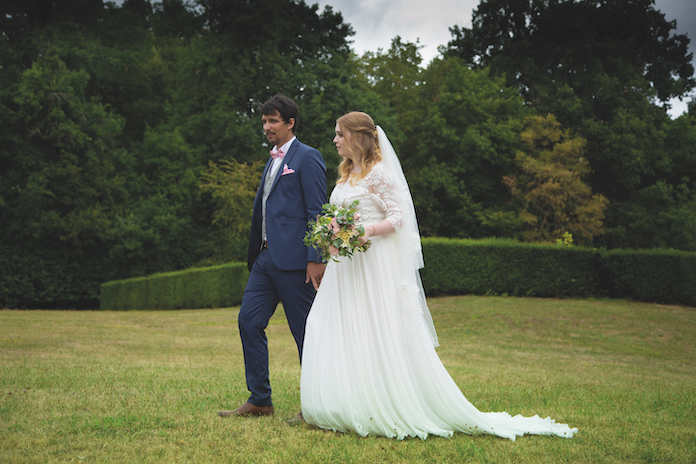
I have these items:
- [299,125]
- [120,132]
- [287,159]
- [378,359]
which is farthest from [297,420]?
[120,132]

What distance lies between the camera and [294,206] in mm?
4605

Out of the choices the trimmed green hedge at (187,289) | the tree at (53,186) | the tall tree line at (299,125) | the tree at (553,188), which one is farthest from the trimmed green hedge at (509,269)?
the tree at (53,186)

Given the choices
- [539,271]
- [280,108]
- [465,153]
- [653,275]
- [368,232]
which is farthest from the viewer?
[465,153]

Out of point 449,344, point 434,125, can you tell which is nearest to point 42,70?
point 434,125

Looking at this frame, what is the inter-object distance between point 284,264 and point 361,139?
1.16 metres

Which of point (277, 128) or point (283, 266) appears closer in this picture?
point (283, 266)

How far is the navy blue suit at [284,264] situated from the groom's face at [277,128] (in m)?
0.27

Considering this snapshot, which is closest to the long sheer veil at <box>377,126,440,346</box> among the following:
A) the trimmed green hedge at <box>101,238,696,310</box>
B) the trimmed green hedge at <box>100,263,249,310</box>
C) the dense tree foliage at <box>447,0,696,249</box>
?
the trimmed green hedge at <box>101,238,696,310</box>

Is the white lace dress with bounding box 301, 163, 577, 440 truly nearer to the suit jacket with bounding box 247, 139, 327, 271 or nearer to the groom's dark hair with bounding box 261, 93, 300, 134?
the suit jacket with bounding box 247, 139, 327, 271

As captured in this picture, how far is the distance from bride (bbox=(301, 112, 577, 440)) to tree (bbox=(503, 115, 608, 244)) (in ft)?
86.3

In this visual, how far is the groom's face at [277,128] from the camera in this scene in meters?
4.78

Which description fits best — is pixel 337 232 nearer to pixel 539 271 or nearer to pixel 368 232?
pixel 368 232

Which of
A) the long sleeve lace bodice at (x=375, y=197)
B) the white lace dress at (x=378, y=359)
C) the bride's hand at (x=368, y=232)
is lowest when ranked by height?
the white lace dress at (x=378, y=359)

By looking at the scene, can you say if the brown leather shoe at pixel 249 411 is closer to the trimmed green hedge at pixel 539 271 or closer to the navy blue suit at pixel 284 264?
the navy blue suit at pixel 284 264
